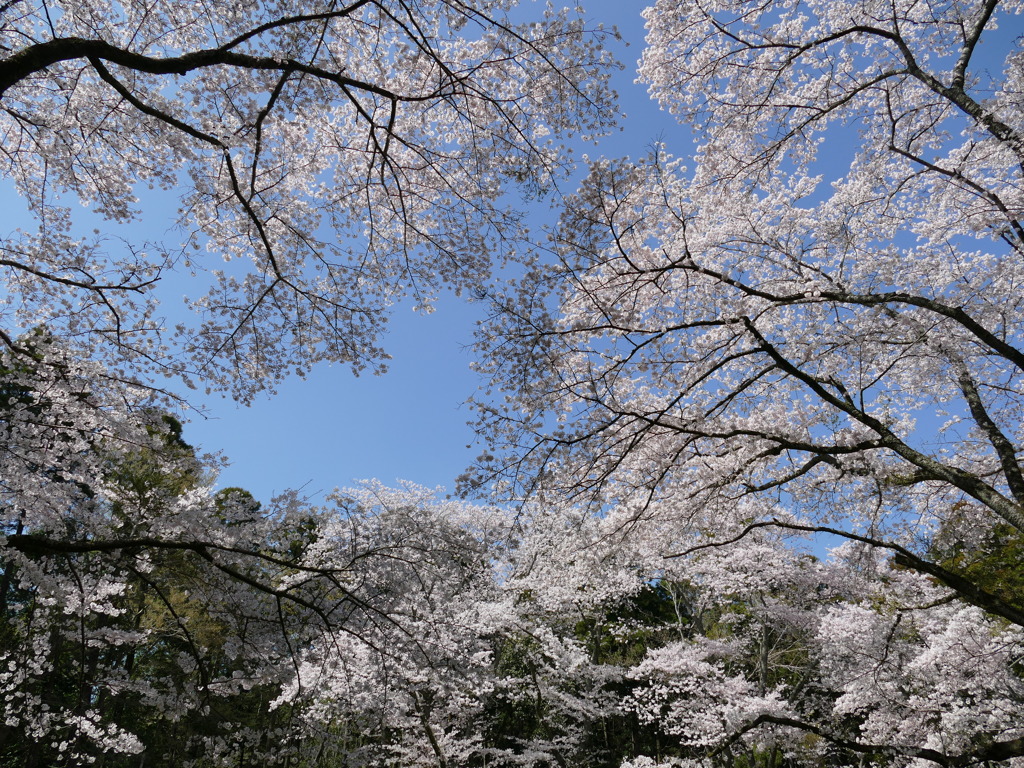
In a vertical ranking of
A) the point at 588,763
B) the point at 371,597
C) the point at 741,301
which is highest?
the point at 741,301

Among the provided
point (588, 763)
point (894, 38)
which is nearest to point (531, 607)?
point (588, 763)

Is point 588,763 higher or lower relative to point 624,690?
lower

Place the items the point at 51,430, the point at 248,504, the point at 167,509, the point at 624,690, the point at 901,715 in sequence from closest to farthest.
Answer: the point at 51,430, the point at 167,509, the point at 248,504, the point at 901,715, the point at 624,690

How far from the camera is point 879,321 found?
547 centimetres

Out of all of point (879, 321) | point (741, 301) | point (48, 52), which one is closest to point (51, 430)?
point (48, 52)

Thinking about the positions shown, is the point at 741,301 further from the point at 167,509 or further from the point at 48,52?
the point at 167,509

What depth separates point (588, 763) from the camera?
1306cm

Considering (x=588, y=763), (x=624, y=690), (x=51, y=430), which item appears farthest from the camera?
(x=624, y=690)

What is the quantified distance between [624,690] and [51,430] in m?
15.6

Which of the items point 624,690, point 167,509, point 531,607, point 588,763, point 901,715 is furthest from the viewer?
point 624,690

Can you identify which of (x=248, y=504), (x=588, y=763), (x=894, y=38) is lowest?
(x=588, y=763)

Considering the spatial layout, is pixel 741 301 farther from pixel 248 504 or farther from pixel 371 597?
pixel 248 504

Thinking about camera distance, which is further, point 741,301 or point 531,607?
point 531,607

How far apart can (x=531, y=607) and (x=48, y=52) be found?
13744mm
